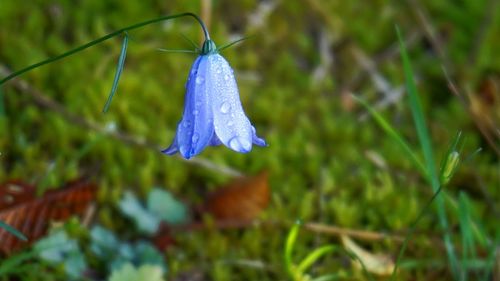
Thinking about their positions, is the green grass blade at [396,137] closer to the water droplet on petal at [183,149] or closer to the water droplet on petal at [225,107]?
the water droplet on petal at [225,107]

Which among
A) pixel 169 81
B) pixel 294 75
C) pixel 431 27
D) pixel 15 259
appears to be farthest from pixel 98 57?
pixel 431 27

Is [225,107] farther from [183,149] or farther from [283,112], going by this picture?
[283,112]

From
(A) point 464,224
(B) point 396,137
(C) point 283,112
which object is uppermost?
(C) point 283,112

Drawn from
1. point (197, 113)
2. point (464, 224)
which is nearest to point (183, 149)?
point (197, 113)

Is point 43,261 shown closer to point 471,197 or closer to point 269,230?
point 269,230

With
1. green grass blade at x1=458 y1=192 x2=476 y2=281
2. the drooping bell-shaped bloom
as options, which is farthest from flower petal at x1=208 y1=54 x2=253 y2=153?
green grass blade at x1=458 y1=192 x2=476 y2=281

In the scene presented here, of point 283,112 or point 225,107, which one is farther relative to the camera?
point 283,112

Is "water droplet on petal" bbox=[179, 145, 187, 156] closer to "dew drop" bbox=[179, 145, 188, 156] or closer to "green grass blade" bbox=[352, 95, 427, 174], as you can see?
"dew drop" bbox=[179, 145, 188, 156]

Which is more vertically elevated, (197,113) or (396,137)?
(197,113)
